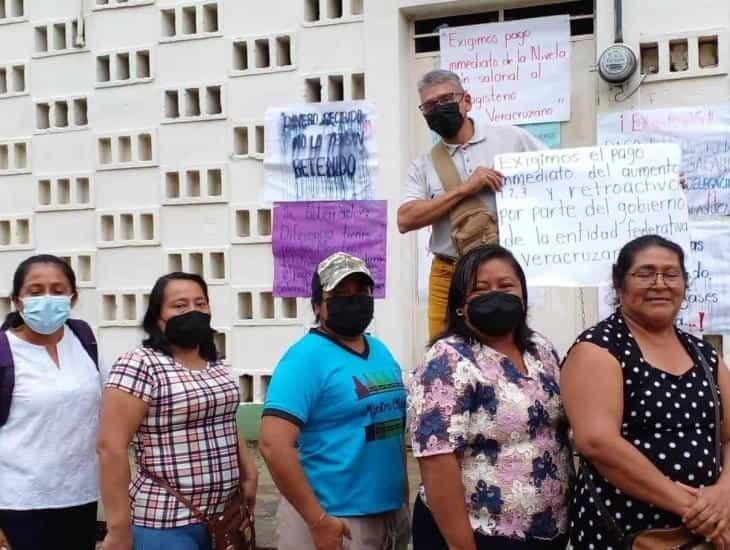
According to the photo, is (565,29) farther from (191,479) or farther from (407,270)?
(191,479)

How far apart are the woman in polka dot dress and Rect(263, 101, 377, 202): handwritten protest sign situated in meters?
3.58

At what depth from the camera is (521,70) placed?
5992 millimetres

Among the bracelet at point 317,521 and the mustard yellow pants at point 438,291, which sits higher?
the mustard yellow pants at point 438,291

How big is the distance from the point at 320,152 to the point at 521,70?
56.1 inches

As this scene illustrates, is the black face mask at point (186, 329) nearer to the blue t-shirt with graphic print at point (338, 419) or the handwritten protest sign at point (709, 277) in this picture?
the blue t-shirt with graphic print at point (338, 419)

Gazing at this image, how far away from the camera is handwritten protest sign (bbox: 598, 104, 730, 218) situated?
562 cm

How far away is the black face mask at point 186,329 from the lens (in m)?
3.40

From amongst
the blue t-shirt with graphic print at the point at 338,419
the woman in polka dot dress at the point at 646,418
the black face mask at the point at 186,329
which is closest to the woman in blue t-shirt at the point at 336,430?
the blue t-shirt with graphic print at the point at 338,419

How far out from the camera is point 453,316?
3.10 metres

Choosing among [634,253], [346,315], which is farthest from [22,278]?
[634,253]

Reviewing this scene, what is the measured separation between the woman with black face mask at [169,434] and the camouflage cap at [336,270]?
47cm

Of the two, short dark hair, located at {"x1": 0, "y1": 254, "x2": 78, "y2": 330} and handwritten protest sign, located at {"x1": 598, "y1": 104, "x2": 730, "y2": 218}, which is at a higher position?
handwritten protest sign, located at {"x1": 598, "y1": 104, "x2": 730, "y2": 218}

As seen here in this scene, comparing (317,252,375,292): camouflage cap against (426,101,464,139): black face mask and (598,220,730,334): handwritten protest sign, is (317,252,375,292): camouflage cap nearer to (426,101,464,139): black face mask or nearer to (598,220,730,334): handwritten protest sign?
(426,101,464,139): black face mask

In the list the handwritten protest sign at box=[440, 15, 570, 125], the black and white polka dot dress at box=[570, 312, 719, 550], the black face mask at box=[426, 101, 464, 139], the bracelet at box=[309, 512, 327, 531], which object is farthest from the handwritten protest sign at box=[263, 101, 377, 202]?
the black and white polka dot dress at box=[570, 312, 719, 550]
